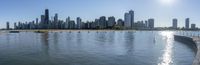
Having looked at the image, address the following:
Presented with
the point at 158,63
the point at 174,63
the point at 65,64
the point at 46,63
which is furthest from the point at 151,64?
the point at 46,63

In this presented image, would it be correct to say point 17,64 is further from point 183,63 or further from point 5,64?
point 183,63

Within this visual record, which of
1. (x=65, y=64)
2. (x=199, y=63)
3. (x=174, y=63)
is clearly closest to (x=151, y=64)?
(x=174, y=63)

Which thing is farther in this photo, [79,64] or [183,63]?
[183,63]

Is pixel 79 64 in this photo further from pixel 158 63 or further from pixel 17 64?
pixel 158 63

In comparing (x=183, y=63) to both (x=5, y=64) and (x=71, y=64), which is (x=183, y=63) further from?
(x=5, y=64)

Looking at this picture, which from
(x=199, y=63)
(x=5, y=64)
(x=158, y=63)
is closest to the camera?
(x=199, y=63)

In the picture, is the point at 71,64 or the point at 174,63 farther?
the point at 174,63

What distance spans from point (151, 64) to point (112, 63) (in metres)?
5.85

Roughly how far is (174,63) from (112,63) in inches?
392

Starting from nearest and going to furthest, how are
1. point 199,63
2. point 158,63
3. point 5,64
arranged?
point 199,63
point 5,64
point 158,63

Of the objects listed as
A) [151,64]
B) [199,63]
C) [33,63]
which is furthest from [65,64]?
[199,63]

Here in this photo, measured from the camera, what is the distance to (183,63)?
128 feet

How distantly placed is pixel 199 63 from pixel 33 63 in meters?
22.8

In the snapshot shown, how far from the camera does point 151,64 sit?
123 feet
